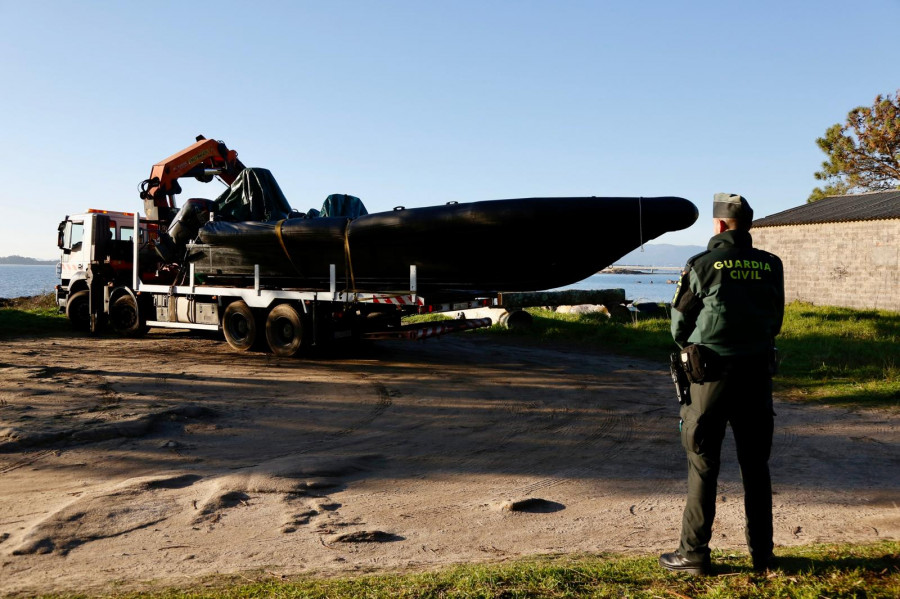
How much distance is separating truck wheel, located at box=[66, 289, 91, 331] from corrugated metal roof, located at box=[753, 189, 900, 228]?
68.1 feet

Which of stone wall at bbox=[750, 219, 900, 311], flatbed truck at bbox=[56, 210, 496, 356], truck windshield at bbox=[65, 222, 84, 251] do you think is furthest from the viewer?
stone wall at bbox=[750, 219, 900, 311]

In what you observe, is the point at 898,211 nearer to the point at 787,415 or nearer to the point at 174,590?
the point at 787,415

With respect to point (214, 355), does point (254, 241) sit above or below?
above

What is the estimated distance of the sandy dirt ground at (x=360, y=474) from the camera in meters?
4.06

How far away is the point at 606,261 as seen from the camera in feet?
32.8

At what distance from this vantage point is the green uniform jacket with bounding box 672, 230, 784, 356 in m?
Answer: 3.63

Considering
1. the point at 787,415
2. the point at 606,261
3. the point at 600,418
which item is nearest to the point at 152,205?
the point at 606,261

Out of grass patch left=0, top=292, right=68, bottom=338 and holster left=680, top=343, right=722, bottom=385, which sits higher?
holster left=680, top=343, right=722, bottom=385

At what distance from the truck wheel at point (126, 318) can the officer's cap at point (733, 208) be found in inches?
556

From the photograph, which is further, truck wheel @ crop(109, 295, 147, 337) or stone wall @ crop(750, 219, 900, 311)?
stone wall @ crop(750, 219, 900, 311)

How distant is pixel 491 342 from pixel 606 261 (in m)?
5.80

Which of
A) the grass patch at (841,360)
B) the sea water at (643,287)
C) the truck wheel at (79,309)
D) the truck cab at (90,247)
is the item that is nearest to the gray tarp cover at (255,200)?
the truck cab at (90,247)

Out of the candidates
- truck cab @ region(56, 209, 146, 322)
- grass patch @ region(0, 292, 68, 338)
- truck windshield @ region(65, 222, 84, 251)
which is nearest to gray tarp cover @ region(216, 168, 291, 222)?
truck cab @ region(56, 209, 146, 322)

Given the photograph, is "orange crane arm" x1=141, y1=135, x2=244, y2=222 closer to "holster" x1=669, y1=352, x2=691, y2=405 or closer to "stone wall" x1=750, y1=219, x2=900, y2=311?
"holster" x1=669, y1=352, x2=691, y2=405
